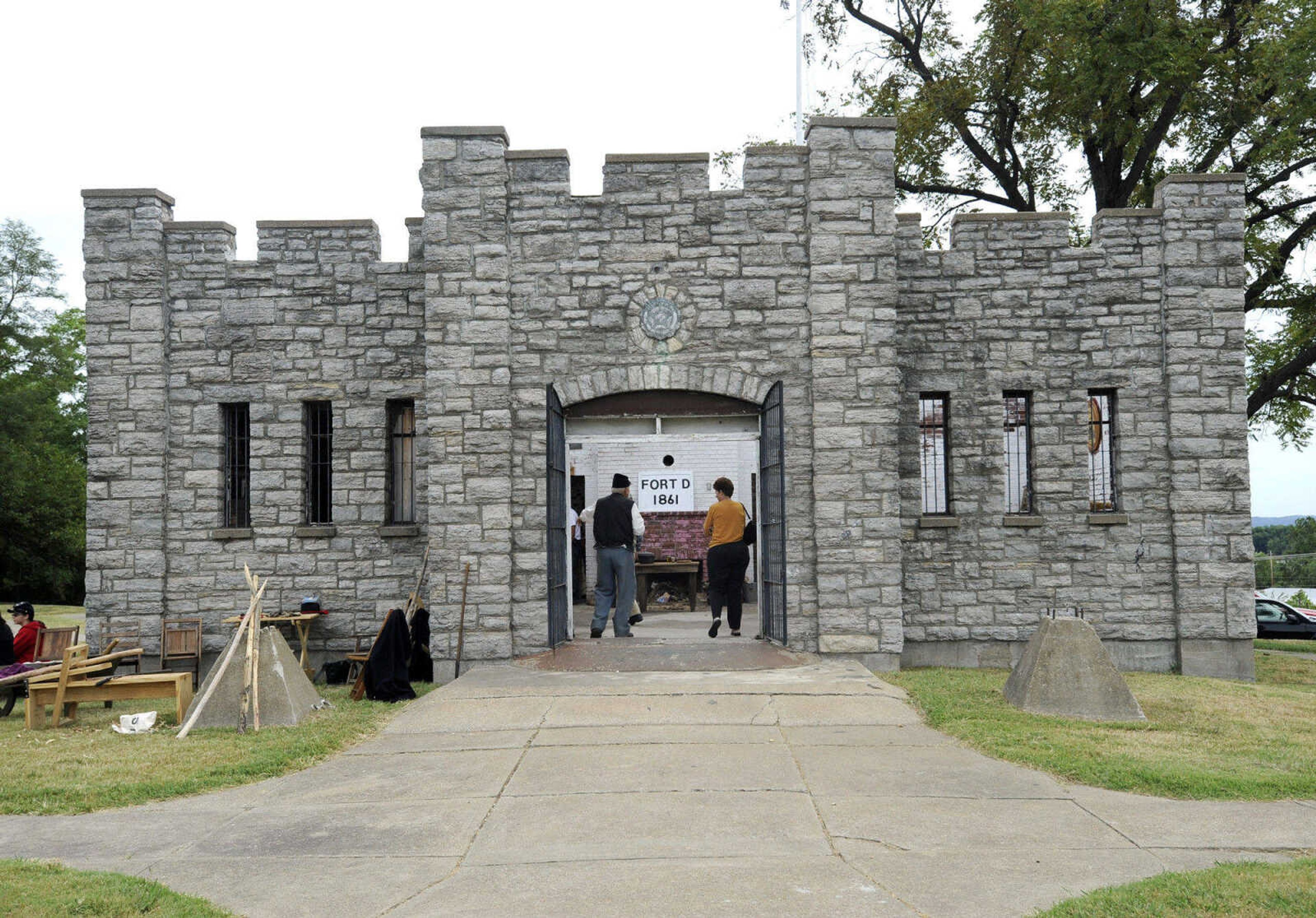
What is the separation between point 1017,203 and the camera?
20.8 metres

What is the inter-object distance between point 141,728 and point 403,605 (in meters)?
3.45

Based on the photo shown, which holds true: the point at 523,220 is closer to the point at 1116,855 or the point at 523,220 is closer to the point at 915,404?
the point at 915,404

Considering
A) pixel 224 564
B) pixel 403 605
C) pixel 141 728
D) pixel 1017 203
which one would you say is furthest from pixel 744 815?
pixel 1017 203

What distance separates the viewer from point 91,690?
955cm

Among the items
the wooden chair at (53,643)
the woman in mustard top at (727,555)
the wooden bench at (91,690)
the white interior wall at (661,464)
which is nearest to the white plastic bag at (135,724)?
the wooden bench at (91,690)

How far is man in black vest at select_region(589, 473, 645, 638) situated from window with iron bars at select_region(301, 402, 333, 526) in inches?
128

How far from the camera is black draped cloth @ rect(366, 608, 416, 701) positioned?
9.96m

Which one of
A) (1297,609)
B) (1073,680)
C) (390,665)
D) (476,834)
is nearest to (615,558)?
(390,665)

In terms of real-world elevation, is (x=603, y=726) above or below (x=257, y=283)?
below

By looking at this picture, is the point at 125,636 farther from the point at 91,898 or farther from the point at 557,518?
the point at 91,898

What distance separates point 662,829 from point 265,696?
4599 mm

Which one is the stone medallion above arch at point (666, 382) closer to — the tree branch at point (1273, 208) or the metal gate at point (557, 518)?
the metal gate at point (557, 518)

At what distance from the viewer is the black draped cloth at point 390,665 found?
32.7 feet

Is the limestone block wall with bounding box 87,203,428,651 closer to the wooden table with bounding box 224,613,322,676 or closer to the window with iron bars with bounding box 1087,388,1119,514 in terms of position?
the wooden table with bounding box 224,613,322,676
